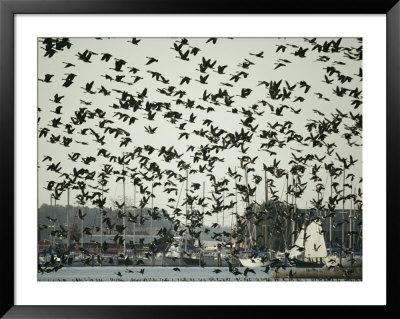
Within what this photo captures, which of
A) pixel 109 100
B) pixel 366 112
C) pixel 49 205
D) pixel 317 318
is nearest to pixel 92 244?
pixel 49 205

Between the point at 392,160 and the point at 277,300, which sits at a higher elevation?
the point at 392,160

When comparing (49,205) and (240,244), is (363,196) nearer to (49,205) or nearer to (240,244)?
(240,244)

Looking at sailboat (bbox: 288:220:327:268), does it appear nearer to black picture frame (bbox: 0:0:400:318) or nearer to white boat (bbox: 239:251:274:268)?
white boat (bbox: 239:251:274:268)

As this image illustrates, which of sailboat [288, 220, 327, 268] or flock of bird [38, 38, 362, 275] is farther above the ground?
flock of bird [38, 38, 362, 275]

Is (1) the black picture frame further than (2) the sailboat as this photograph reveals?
No

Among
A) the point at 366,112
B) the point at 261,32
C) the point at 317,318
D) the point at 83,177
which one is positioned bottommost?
the point at 317,318

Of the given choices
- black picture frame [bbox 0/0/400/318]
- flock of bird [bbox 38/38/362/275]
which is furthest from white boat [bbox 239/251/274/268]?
black picture frame [bbox 0/0/400/318]
